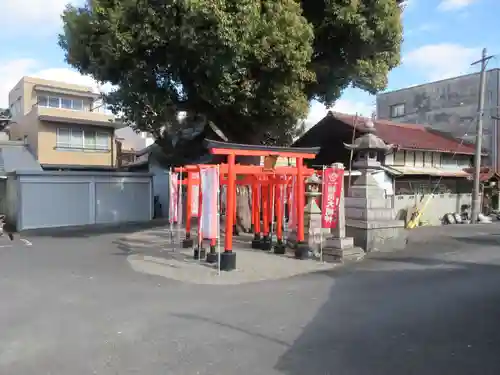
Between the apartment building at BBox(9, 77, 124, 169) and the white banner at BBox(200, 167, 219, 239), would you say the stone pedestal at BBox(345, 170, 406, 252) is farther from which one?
the apartment building at BBox(9, 77, 124, 169)

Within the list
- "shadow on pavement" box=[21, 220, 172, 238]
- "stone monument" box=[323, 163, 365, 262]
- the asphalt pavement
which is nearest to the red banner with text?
"stone monument" box=[323, 163, 365, 262]

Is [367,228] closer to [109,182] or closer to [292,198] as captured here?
[292,198]

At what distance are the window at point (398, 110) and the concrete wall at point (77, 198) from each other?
21246 millimetres

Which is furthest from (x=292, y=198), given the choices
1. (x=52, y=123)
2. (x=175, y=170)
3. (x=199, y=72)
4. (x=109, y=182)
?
(x=52, y=123)

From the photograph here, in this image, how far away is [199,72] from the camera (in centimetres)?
1320

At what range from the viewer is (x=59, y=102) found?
30078 mm

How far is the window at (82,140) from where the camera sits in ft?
84.8

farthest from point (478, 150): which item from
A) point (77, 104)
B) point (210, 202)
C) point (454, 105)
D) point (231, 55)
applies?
Answer: point (77, 104)

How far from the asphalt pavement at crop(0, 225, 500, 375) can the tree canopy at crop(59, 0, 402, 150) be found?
5.98m

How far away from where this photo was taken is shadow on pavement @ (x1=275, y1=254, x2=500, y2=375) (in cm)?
458

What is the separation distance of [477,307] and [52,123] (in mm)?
24597

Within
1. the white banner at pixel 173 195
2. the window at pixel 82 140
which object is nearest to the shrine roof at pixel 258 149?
the white banner at pixel 173 195

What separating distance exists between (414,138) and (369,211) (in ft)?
46.9

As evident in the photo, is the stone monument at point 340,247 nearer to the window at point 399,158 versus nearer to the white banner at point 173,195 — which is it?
the white banner at point 173,195
